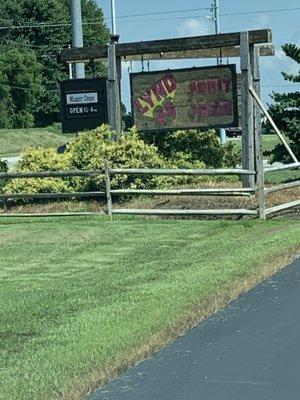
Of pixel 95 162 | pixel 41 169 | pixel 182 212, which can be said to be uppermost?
pixel 95 162

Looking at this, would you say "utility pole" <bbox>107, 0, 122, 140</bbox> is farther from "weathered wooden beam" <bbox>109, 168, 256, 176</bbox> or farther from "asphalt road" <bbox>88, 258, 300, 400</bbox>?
"asphalt road" <bbox>88, 258, 300, 400</bbox>

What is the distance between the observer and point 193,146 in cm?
2270

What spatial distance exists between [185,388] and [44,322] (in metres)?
2.62

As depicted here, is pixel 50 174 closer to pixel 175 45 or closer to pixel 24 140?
pixel 175 45

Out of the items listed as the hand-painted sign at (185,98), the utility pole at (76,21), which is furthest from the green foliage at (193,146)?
the utility pole at (76,21)

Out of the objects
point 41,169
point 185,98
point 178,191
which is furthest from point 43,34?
point 178,191

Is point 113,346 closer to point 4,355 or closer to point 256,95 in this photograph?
point 4,355

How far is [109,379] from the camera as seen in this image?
6.73 metres

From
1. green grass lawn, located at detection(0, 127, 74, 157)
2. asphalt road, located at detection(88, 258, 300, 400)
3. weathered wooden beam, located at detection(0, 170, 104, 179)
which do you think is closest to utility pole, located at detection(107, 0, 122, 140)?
weathered wooden beam, located at detection(0, 170, 104, 179)

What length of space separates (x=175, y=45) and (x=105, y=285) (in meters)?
10.3

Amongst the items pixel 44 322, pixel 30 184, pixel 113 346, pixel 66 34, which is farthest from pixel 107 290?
pixel 66 34

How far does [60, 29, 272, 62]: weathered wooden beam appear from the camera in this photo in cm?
1930

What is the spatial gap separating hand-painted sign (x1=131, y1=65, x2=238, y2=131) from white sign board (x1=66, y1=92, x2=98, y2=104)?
1.27 metres

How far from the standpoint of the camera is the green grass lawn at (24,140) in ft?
213
